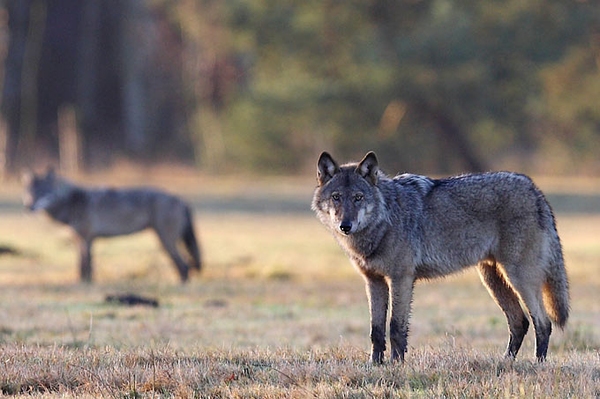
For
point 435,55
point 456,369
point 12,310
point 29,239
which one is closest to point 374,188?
point 456,369

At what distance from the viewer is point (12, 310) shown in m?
12.6

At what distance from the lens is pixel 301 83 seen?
3850cm

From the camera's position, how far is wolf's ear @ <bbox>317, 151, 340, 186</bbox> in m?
8.50

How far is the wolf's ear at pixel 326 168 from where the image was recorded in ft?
27.9

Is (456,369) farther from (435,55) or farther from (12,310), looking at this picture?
(435,55)

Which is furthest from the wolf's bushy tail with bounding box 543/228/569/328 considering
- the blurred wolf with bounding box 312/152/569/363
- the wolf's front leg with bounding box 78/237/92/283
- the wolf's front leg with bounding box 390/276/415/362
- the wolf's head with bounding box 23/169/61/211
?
the wolf's head with bounding box 23/169/61/211

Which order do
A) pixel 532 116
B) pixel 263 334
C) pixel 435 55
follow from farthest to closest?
pixel 532 116, pixel 435 55, pixel 263 334

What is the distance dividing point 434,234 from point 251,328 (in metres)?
3.64

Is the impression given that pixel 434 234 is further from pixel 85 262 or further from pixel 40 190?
pixel 40 190

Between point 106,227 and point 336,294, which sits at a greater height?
point 106,227

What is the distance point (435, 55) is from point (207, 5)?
51.0 feet

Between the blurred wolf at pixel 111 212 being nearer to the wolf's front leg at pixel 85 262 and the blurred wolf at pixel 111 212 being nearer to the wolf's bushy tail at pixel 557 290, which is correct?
the wolf's front leg at pixel 85 262

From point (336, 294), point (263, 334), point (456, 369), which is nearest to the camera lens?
point (456, 369)

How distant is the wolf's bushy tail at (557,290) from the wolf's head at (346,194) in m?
1.88
